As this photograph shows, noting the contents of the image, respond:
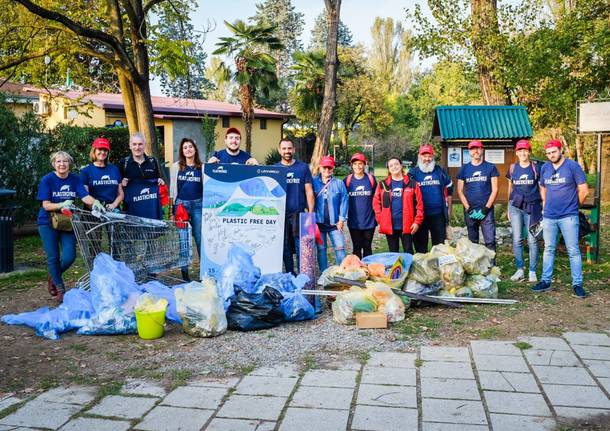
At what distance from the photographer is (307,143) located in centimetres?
3881

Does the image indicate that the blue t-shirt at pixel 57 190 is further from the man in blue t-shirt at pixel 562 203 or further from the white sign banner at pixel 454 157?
the white sign banner at pixel 454 157

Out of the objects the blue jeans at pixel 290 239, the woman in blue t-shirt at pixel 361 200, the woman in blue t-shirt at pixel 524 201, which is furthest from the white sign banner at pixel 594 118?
the blue jeans at pixel 290 239

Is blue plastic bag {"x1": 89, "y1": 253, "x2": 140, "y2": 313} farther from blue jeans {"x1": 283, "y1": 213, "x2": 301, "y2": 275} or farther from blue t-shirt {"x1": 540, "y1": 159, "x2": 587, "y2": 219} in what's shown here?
blue t-shirt {"x1": 540, "y1": 159, "x2": 587, "y2": 219}

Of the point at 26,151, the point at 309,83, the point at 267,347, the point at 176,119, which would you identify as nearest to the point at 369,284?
the point at 267,347

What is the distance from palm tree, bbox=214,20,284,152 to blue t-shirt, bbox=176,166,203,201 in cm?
2715

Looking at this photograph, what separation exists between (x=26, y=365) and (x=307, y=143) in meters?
34.3

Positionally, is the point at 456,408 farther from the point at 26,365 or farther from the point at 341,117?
the point at 341,117

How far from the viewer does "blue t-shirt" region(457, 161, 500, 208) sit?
8430mm

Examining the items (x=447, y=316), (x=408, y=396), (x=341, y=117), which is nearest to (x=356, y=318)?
(x=447, y=316)

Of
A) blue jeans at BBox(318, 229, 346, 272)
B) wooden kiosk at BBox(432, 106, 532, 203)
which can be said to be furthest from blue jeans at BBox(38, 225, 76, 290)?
wooden kiosk at BBox(432, 106, 532, 203)

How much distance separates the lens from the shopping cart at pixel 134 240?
253 inches

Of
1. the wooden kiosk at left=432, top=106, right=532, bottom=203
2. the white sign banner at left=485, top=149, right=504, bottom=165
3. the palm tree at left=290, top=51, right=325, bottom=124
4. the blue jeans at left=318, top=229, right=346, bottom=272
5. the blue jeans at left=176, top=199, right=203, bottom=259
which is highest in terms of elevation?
the palm tree at left=290, top=51, right=325, bottom=124

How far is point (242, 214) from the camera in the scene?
7.52m

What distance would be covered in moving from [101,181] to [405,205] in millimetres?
3694
